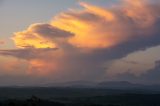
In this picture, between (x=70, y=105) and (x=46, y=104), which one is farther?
(x=70, y=105)

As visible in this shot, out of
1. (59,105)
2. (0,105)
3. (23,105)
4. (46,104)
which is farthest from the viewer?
(59,105)

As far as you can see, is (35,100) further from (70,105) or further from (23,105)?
(70,105)

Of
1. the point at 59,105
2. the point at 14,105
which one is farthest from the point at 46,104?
the point at 14,105

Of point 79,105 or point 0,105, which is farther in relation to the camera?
point 79,105

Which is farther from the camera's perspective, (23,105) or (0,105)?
(0,105)

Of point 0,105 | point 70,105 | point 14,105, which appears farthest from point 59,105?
point 14,105

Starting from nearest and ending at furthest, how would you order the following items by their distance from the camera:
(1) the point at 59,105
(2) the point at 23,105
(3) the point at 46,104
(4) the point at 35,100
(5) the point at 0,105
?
(2) the point at 23,105
(4) the point at 35,100
(5) the point at 0,105
(3) the point at 46,104
(1) the point at 59,105

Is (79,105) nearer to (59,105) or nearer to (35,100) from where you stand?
(59,105)

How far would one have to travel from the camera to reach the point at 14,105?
12644 cm

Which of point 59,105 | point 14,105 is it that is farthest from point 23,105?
point 59,105

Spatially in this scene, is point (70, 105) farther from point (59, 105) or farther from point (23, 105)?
point (23, 105)

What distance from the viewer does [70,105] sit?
189875mm

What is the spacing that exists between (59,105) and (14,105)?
54581 mm

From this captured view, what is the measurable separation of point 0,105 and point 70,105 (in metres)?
53.6
